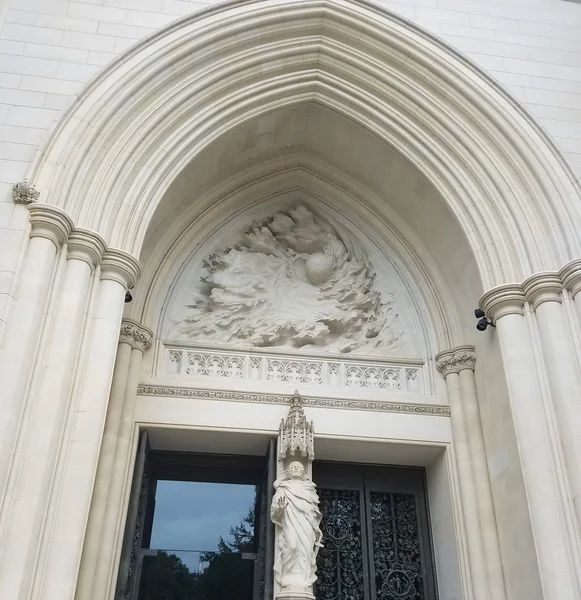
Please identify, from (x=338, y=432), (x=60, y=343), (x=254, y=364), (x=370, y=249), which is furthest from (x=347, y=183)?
(x=60, y=343)

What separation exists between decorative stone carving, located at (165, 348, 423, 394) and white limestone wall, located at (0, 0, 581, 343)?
2.31m

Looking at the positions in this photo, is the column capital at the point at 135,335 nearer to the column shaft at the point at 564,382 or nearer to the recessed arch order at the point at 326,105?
the recessed arch order at the point at 326,105

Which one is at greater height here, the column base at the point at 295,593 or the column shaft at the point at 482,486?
the column shaft at the point at 482,486

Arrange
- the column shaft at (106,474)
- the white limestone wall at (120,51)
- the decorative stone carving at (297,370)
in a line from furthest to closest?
the decorative stone carving at (297,370) < the white limestone wall at (120,51) < the column shaft at (106,474)

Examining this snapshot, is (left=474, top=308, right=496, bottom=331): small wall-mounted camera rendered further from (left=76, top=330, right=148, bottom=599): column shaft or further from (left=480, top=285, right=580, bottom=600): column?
(left=76, top=330, right=148, bottom=599): column shaft

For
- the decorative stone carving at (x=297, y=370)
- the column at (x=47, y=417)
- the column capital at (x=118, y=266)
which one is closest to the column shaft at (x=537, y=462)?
the decorative stone carving at (x=297, y=370)

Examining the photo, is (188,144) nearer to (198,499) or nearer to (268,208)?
(268,208)

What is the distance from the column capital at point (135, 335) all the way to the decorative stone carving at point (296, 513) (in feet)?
5.25

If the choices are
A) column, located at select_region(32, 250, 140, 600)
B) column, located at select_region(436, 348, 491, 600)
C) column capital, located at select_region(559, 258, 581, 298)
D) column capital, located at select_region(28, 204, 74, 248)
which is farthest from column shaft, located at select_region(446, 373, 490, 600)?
column capital, located at select_region(28, 204, 74, 248)

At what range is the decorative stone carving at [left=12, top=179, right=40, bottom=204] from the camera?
4926mm

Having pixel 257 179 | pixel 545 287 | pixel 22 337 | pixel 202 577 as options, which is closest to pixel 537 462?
pixel 545 287

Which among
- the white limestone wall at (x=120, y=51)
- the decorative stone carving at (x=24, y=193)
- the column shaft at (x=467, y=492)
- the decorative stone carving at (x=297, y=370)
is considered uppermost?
the white limestone wall at (x=120, y=51)

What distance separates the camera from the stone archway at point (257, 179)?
4.57m

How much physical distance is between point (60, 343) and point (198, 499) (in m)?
2.45
